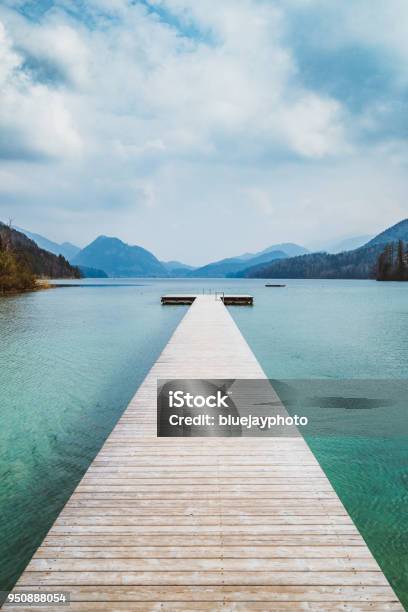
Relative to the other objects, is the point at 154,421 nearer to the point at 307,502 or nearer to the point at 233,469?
the point at 233,469

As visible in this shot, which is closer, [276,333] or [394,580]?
[394,580]

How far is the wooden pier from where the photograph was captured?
3.17 metres

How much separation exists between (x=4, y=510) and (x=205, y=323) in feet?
48.3

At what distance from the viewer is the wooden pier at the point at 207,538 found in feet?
10.4

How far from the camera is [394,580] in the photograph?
14.9 ft

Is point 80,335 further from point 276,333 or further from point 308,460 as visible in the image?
point 308,460

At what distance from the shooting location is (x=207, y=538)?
3.84m

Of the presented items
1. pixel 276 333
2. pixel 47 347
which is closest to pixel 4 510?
pixel 47 347

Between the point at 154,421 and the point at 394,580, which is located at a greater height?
the point at 154,421

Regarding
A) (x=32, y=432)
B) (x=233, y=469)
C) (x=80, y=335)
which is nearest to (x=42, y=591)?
(x=233, y=469)

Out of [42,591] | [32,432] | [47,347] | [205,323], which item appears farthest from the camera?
[205,323]

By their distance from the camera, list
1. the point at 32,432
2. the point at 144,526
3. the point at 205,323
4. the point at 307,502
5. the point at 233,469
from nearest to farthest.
A: the point at 144,526, the point at 307,502, the point at 233,469, the point at 32,432, the point at 205,323

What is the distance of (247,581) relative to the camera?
10.9 feet

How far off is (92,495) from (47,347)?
15033 millimetres
